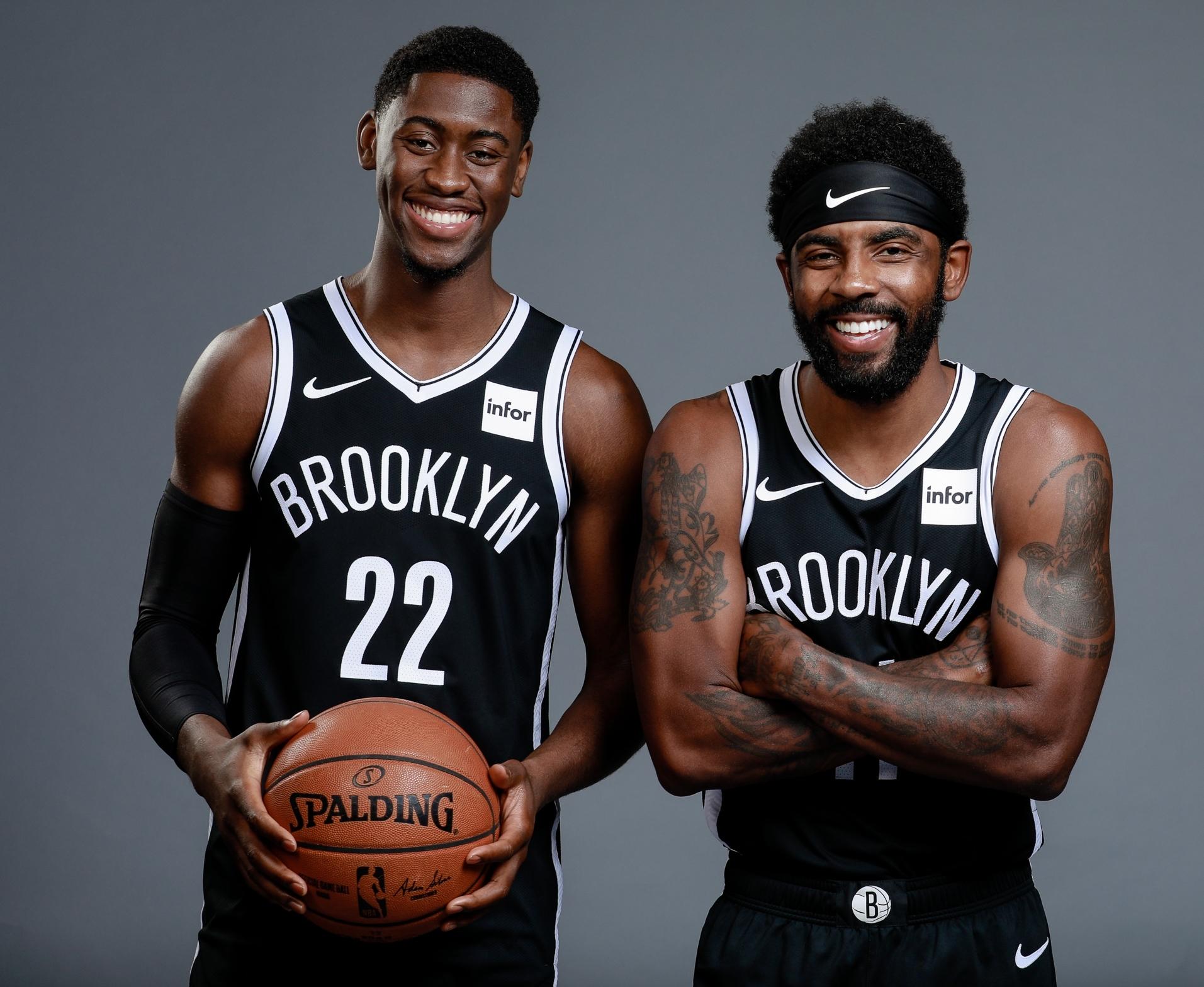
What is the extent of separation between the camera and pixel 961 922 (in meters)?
2.65

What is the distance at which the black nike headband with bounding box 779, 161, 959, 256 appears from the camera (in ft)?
8.67

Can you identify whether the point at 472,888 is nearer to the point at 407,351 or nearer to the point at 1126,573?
the point at 407,351

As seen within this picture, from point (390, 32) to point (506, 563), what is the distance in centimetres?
261

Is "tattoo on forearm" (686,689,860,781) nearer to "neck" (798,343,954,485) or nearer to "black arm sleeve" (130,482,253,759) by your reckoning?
"neck" (798,343,954,485)

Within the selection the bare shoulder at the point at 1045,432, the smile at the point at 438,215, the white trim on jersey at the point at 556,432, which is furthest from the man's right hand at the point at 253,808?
the bare shoulder at the point at 1045,432

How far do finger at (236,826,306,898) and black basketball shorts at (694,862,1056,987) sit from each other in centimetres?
77

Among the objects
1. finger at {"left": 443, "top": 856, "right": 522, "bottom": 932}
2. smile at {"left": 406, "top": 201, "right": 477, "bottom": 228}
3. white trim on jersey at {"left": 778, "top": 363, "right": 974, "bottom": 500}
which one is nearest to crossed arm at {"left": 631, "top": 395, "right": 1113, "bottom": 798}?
white trim on jersey at {"left": 778, "top": 363, "right": 974, "bottom": 500}

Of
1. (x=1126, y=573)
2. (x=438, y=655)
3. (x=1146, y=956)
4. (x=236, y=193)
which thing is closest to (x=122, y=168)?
(x=236, y=193)

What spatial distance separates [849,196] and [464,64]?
72 cm

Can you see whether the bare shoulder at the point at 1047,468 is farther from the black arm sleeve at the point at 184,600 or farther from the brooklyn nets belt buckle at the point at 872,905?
the black arm sleeve at the point at 184,600

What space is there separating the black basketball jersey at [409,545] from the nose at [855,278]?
0.53 metres

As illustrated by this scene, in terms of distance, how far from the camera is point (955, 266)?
9.14 ft

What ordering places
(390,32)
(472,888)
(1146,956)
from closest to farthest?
(472,888)
(1146,956)
(390,32)

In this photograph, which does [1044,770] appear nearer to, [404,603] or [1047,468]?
[1047,468]
